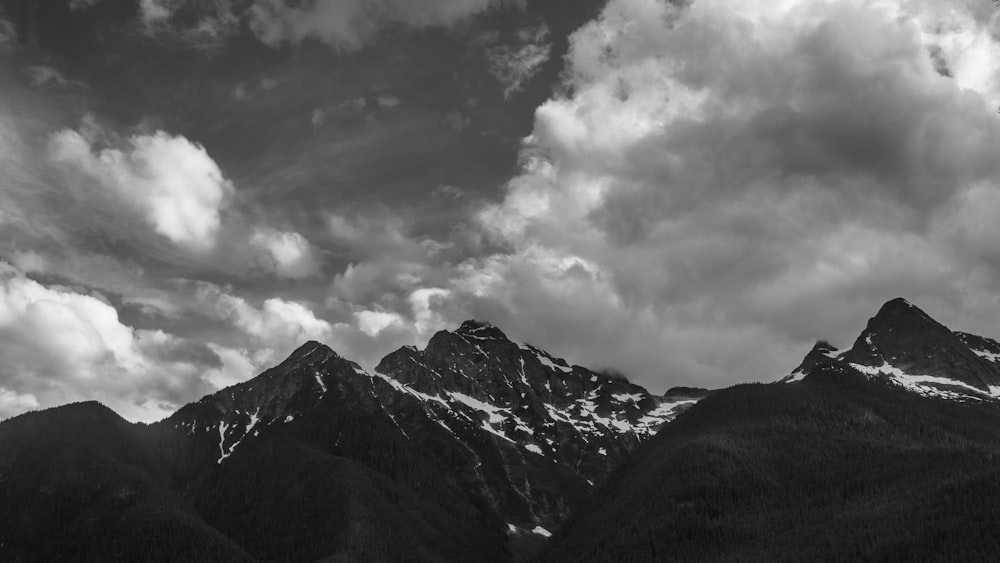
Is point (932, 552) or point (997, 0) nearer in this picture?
point (997, 0)

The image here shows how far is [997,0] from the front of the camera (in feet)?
228

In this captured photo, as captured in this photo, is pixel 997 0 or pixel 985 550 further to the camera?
pixel 985 550

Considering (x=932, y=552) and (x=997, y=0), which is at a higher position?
(x=997, y=0)

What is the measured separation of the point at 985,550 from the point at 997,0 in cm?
17377

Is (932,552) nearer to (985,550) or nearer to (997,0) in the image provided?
(985,550)

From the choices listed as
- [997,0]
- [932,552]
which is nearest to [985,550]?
[932,552]

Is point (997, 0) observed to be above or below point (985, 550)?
above

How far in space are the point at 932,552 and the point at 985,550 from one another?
11977 mm

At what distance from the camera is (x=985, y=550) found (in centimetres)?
19562

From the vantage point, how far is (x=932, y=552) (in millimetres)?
198750
